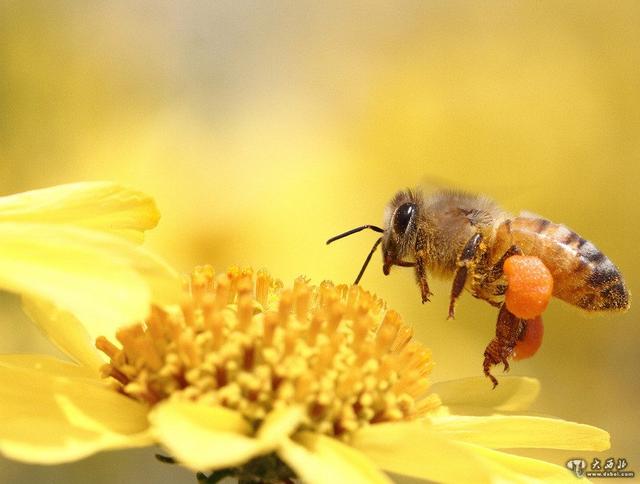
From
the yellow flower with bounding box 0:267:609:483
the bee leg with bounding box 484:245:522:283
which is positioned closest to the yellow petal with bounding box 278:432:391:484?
the yellow flower with bounding box 0:267:609:483

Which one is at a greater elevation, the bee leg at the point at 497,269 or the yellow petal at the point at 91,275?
the bee leg at the point at 497,269

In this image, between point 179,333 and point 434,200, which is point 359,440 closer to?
point 179,333

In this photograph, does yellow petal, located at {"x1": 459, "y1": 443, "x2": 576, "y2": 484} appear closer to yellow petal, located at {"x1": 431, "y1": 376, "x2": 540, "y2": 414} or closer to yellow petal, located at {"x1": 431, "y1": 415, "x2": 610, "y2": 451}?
yellow petal, located at {"x1": 431, "y1": 415, "x2": 610, "y2": 451}

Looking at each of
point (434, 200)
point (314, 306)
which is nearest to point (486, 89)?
point (434, 200)

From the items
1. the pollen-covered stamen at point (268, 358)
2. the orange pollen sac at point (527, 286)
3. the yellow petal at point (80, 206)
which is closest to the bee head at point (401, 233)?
the orange pollen sac at point (527, 286)

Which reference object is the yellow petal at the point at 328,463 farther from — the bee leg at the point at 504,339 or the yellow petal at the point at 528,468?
the bee leg at the point at 504,339

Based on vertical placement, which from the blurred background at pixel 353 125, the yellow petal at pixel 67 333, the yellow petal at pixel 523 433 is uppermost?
the blurred background at pixel 353 125

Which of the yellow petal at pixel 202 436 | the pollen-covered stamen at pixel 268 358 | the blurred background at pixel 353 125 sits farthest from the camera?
the blurred background at pixel 353 125
